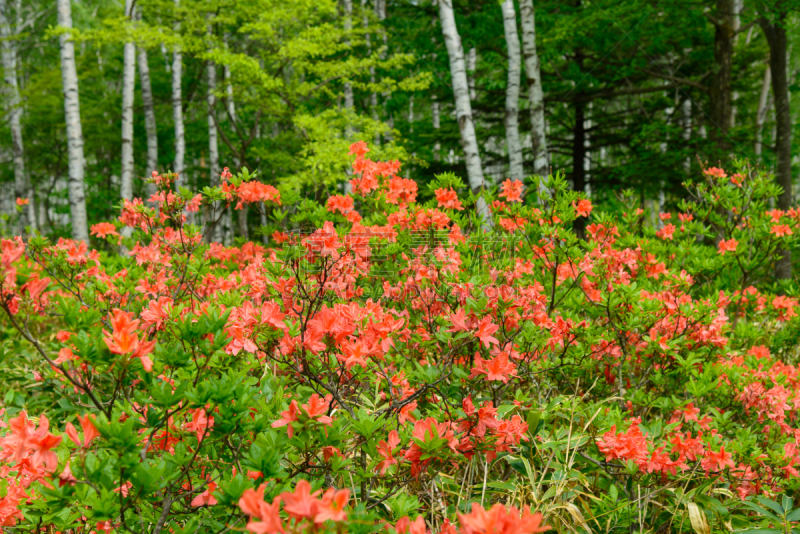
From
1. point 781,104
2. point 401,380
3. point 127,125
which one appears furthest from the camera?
point 127,125

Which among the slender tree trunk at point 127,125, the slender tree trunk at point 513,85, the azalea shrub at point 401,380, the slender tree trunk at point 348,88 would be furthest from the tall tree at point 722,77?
the slender tree trunk at point 127,125

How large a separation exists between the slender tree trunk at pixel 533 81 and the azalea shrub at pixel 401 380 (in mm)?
3866

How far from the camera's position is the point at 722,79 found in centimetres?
894

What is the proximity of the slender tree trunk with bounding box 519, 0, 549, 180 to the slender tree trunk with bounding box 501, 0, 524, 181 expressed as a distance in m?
0.15

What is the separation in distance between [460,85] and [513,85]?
1.10 meters

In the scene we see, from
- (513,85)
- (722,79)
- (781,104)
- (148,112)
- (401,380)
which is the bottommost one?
(401,380)

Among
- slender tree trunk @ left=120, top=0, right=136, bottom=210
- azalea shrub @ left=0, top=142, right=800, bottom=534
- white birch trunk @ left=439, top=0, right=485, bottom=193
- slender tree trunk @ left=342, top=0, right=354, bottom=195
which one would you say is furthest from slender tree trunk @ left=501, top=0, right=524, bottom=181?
slender tree trunk @ left=120, top=0, right=136, bottom=210

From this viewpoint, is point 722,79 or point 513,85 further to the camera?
point 722,79

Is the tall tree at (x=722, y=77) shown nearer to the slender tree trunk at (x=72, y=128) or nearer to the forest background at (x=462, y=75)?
the forest background at (x=462, y=75)

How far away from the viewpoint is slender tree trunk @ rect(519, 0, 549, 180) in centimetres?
757

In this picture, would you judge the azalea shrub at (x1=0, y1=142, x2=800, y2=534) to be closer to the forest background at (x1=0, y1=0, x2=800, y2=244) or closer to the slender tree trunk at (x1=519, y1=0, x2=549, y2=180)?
the slender tree trunk at (x1=519, y1=0, x2=549, y2=180)

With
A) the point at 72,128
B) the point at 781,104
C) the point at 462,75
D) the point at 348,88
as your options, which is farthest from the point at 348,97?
the point at 781,104

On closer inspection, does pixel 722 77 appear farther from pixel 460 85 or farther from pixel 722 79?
pixel 460 85

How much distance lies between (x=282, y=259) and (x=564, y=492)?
5.40 feet
